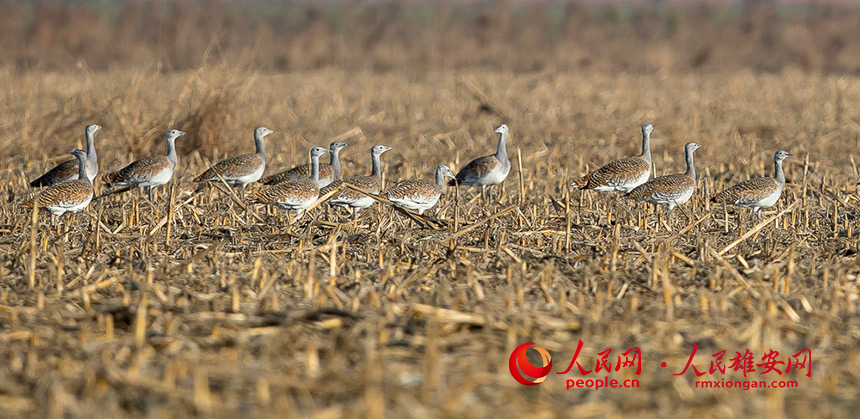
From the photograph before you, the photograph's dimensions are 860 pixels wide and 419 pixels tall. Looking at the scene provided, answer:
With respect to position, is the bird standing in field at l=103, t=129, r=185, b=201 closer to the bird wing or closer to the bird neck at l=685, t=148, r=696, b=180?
the bird wing

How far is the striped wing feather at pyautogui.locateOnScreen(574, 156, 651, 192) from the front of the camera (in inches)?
389

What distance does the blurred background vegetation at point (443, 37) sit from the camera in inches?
1137

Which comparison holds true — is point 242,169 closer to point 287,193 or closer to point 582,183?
point 287,193

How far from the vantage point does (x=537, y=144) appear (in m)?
14.6

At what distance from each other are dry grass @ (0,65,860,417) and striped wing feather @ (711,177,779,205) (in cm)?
28

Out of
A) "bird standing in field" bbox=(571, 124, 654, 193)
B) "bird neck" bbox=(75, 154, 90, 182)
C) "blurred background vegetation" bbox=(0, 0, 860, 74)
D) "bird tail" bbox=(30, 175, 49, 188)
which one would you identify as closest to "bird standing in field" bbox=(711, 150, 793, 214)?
"bird standing in field" bbox=(571, 124, 654, 193)

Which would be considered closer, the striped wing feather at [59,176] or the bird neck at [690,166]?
the bird neck at [690,166]

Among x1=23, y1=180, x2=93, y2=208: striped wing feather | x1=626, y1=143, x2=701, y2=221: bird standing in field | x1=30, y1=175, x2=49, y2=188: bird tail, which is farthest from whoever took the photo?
x1=30, y1=175, x2=49, y2=188: bird tail

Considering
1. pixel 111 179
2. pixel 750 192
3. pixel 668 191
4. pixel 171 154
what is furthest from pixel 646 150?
pixel 111 179

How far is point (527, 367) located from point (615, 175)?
18.2 feet

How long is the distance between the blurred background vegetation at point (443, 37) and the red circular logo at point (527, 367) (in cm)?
2324

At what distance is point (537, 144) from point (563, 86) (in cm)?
731

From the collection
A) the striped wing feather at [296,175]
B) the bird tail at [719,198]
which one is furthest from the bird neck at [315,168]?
the bird tail at [719,198]

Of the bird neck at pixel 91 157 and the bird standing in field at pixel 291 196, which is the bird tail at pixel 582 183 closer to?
the bird standing in field at pixel 291 196
